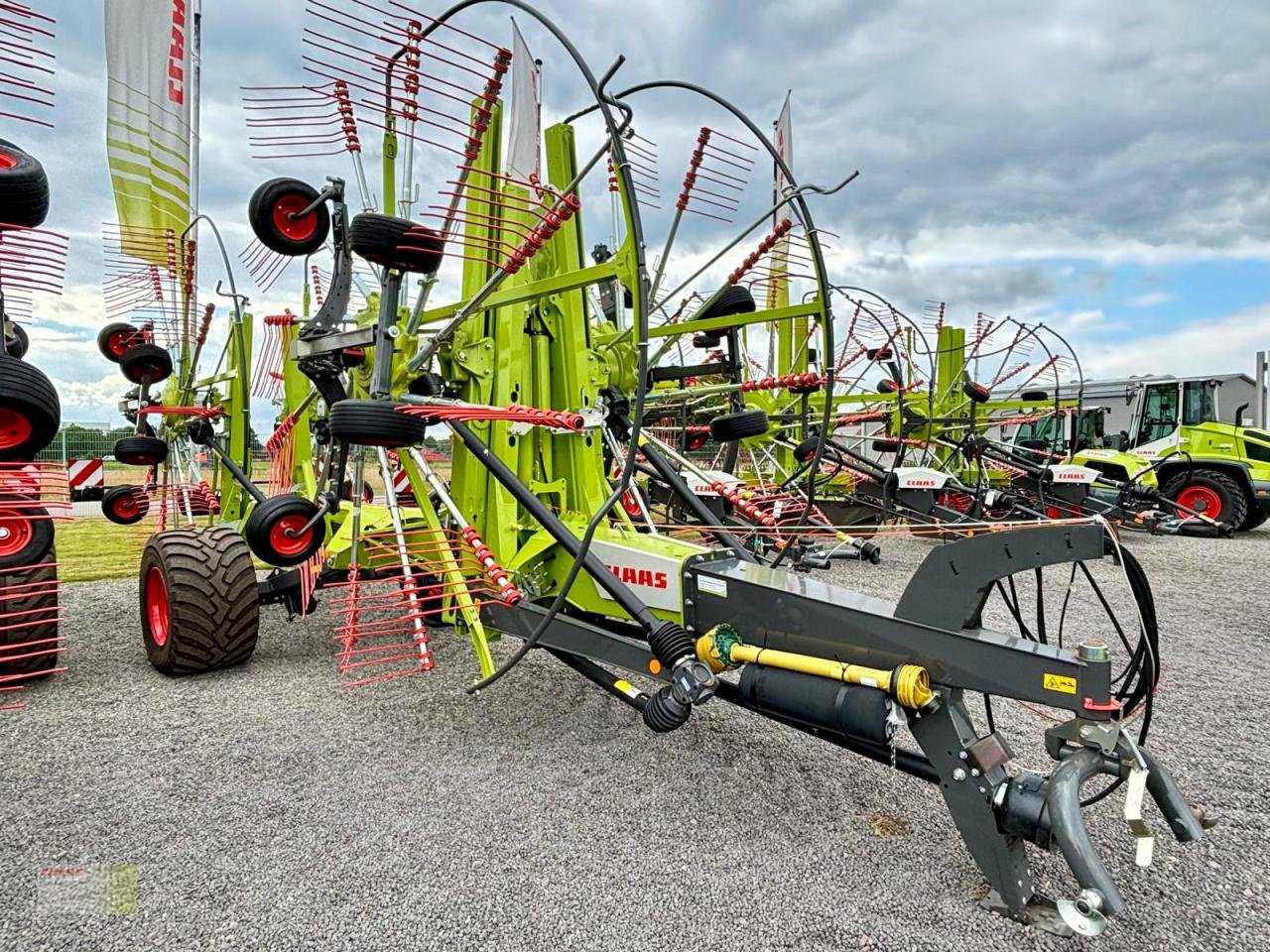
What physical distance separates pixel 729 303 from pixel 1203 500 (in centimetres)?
1178

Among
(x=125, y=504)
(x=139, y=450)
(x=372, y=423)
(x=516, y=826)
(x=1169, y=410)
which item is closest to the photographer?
(x=516, y=826)

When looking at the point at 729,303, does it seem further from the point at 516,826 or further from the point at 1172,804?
the point at 1172,804

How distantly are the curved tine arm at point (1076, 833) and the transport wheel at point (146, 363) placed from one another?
630cm

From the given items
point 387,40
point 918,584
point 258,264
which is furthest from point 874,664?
point 258,264

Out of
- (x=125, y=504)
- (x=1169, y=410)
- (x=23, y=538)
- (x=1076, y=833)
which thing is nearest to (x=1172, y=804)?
(x=1076, y=833)

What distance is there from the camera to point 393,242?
2975 millimetres

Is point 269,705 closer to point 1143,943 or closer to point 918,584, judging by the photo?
point 918,584

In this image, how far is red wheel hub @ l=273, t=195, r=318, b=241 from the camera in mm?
3570

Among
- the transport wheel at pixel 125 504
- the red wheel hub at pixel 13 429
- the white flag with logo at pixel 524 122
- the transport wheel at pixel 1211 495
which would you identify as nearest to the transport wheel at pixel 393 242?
the white flag with logo at pixel 524 122

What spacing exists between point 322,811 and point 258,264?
274 centimetres

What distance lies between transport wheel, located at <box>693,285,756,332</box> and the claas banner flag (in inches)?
190

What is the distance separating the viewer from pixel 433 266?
10.2 ft

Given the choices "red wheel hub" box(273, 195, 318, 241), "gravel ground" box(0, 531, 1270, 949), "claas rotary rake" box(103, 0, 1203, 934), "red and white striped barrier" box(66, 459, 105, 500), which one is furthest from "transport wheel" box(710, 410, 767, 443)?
"red and white striped barrier" box(66, 459, 105, 500)

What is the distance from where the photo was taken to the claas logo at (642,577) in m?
3.16
